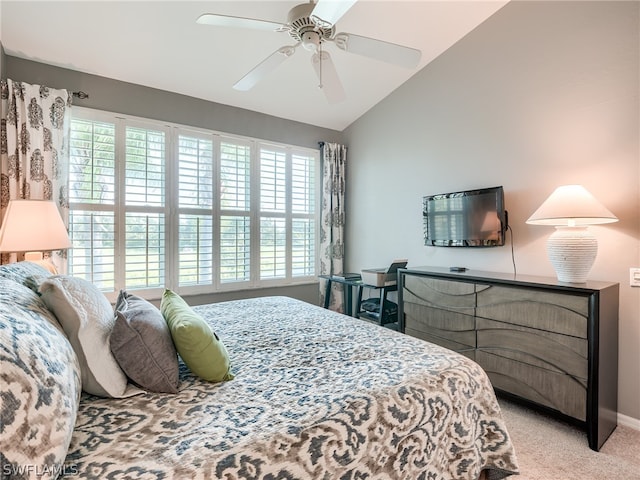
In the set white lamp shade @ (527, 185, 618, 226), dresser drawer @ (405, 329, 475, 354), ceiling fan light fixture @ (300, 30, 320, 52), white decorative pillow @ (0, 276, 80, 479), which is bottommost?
dresser drawer @ (405, 329, 475, 354)

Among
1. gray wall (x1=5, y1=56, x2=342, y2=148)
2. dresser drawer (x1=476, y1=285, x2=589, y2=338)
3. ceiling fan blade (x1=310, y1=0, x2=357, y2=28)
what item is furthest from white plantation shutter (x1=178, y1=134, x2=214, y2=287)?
dresser drawer (x1=476, y1=285, x2=589, y2=338)

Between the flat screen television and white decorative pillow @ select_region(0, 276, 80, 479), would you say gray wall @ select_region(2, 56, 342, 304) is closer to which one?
the flat screen television

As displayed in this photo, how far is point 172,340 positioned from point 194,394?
227 mm

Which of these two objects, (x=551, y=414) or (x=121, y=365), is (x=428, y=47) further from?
(x=121, y=365)

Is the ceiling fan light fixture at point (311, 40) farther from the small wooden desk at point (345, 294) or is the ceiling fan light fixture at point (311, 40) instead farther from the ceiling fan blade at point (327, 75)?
the small wooden desk at point (345, 294)

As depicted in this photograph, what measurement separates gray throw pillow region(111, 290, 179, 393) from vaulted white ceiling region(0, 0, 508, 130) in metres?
2.30

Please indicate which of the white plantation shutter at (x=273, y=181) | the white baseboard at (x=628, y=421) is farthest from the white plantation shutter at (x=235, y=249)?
the white baseboard at (x=628, y=421)

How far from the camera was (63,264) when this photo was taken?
2650 millimetres

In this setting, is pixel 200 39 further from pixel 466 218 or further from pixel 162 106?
pixel 466 218

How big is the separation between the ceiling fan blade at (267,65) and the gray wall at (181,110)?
1289 mm

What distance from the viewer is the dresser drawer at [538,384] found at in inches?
74.7

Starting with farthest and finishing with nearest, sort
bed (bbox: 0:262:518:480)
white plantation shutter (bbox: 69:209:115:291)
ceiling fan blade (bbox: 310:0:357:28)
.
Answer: white plantation shutter (bbox: 69:209:115:291)
ceiling fan blade (bbox: 310:0:357:28)
bed (bbox: 0:262:518:480)

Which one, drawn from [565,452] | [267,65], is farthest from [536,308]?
[267,65]

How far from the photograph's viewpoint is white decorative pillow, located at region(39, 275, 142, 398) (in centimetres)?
103
